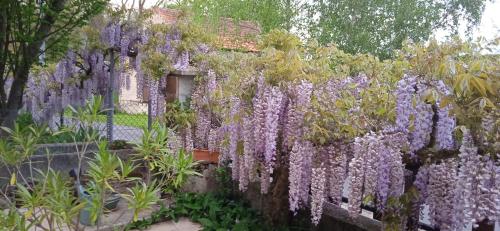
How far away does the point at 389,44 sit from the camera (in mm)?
13789

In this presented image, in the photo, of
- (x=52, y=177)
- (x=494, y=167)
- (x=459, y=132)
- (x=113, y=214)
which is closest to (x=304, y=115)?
(x=459, y=132)

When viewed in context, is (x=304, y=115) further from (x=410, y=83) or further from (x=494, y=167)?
(x=494, y=167)

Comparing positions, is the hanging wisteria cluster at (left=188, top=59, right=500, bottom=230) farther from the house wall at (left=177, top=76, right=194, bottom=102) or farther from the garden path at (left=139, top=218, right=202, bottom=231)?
the house wall at (left=177, top=76, right=194, bottom=102)

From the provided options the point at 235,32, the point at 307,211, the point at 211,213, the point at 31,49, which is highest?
the point at 235,32

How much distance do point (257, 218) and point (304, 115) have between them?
5.35ft

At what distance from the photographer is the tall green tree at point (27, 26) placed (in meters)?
4.12

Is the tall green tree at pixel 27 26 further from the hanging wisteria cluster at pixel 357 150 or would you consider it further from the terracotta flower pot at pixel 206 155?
the terracotta flower pot at pixel 206 155

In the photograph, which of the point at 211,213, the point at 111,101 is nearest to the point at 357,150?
the point at 211,213

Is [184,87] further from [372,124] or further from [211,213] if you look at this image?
[372,124]

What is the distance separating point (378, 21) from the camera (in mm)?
13750

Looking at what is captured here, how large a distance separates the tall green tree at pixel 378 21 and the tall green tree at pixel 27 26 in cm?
1003

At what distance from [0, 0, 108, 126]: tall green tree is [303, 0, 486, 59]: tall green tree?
395 inches

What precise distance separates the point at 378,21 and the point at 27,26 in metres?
11.6

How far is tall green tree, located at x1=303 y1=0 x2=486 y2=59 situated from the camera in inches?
528
